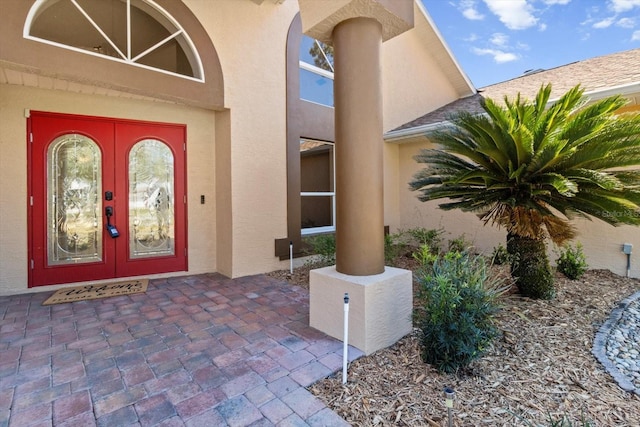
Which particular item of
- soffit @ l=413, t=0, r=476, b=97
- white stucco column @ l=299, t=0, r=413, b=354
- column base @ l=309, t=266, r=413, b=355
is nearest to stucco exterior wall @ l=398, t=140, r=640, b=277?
soffit @ l=413, t=0, r=476, b=97

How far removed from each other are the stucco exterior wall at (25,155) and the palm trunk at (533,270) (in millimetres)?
5360

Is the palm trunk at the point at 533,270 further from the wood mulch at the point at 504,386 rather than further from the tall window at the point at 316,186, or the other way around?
the tall window at the point at 316,186

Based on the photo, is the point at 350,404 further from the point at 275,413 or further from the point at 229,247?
the point at 229,247

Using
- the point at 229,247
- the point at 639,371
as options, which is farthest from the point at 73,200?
the point at 639,371

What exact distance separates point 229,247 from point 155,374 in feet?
10.9

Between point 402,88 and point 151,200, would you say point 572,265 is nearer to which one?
point 402,88

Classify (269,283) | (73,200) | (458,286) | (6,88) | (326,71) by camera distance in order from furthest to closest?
1. (326,71)
2. (269,283)
3. (73,200)
4. (6,88)
5. (458,286)

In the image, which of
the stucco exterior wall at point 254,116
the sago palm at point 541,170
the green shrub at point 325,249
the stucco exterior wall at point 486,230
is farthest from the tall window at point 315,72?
the sago palm at point 541,170

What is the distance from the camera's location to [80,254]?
5281mm

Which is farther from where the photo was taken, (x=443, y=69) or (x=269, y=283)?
(x=443, y=69)

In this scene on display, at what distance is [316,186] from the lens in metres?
7.74

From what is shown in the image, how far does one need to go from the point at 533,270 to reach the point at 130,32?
6986 millimetres

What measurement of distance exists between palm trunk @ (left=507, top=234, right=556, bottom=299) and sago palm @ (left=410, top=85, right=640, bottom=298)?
12 millimetres

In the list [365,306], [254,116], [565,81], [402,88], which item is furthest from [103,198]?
[565,81]
